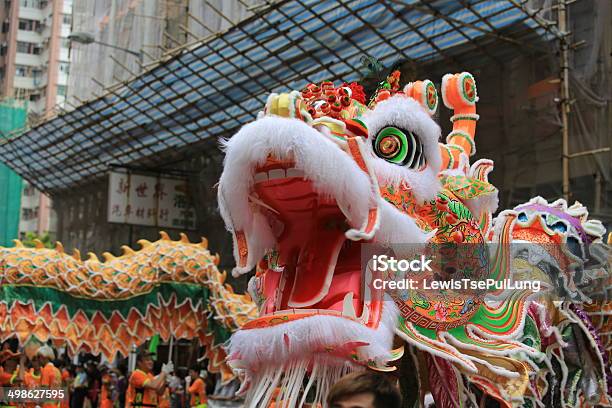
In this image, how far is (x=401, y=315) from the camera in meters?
4.55

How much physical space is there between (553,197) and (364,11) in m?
3.91

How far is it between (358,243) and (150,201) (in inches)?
606

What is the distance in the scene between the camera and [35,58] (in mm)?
45094

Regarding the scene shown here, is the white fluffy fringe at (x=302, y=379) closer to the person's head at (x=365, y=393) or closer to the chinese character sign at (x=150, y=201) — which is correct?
the person's head at (x=365, y=393)

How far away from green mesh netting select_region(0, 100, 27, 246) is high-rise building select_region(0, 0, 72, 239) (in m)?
13.4

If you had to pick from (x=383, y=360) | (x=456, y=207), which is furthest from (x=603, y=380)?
(x=383, y=360)

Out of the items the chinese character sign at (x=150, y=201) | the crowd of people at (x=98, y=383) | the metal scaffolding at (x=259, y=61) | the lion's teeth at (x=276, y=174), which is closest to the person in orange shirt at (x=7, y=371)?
the crowd of people at (x=98, y=383)

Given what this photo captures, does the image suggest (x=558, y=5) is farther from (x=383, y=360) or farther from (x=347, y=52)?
(x=383, y=360)

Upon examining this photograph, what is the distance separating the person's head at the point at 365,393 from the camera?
84.7 inches

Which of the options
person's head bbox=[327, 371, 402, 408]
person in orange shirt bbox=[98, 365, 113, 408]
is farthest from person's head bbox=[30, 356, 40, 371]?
person's head bbox=[327, 371, 402, 408]

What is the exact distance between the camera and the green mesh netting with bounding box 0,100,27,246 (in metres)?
27.4

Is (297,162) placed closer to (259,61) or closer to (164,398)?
(164,398)

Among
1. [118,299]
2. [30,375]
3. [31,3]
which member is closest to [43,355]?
[30,375]

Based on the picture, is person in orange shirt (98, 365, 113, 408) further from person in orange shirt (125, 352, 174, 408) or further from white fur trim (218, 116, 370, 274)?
white fur trim (218, 116, 370, 274)
